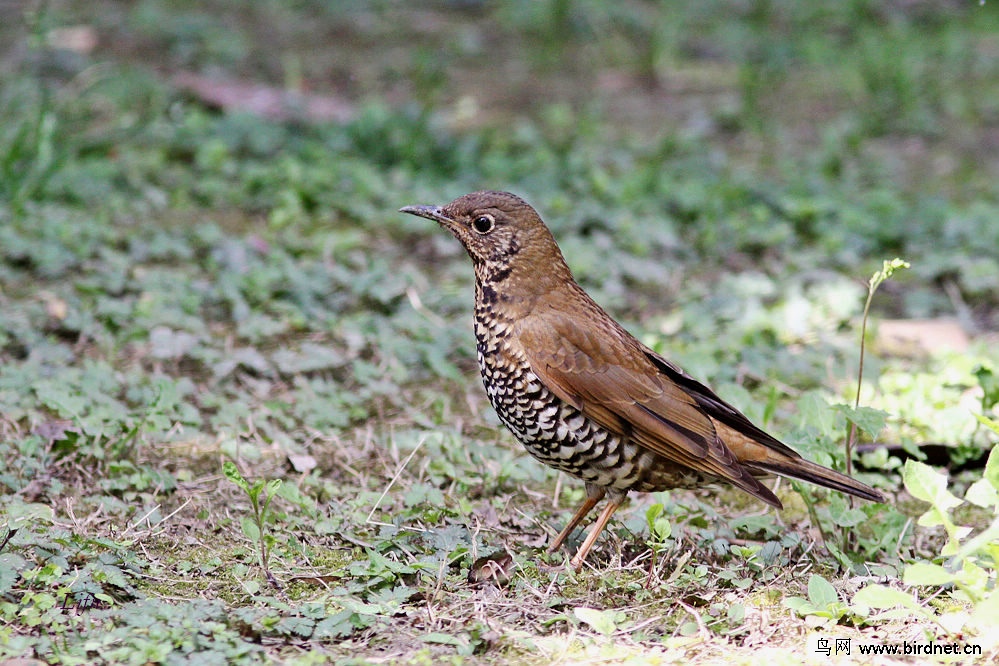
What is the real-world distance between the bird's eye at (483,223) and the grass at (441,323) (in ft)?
3.10

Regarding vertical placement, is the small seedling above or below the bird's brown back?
below

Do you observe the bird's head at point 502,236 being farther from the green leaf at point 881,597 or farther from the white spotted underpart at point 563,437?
the green leaf at point 881,597

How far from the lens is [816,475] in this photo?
426cm

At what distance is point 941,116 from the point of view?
9.78 m

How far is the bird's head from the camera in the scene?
15.4 feet

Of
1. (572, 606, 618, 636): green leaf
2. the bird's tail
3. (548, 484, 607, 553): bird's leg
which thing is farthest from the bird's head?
(572, 606, 618, 636): green leaf

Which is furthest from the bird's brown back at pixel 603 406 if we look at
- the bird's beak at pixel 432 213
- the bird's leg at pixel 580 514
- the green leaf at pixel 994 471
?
the green leaf at pixel 994 471

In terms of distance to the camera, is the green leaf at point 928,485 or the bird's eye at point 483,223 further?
the bird's eye at point 483,223

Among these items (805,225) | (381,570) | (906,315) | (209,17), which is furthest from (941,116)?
(381,570)

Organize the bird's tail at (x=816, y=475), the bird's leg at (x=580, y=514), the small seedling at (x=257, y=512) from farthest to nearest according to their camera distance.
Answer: the bird's leg at (x=580, y=514)
the bird's tail at (x=816, y=475)
the small seedling at (x=257, y=512)

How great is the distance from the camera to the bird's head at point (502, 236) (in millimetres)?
4699

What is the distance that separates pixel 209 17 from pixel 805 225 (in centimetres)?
582

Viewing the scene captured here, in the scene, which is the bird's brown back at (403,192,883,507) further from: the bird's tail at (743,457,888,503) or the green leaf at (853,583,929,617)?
the green leaf at (853,583,929,617)

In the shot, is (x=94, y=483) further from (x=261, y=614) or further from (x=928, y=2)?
(x=928, y=2)
